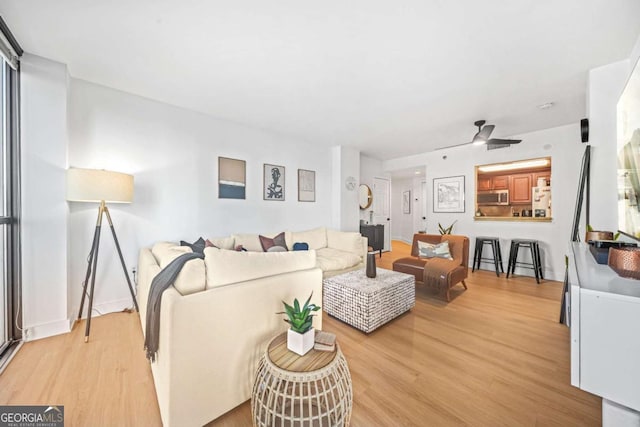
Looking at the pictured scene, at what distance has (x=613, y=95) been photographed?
84.4 inches

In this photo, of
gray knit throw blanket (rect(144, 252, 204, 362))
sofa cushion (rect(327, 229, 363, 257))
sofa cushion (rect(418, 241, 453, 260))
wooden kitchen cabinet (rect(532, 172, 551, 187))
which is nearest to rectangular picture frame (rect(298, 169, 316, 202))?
sofa cushion (rect(327, 229, 363, 257))

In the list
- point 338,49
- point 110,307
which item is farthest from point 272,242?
point 338,49

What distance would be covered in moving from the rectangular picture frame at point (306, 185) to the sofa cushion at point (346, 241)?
0.85 m

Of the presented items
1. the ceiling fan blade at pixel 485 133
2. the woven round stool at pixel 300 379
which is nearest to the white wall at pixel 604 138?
the ceiling fan blade at pixel 485 133

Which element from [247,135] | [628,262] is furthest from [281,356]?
[247,135]

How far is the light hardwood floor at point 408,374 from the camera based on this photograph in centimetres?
134

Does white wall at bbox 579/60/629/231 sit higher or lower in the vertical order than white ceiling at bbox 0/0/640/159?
lower

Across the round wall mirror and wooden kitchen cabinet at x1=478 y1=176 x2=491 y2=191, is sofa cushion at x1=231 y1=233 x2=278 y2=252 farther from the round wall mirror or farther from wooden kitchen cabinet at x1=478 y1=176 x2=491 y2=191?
wooden kitchen cabinet at x1=478 y1=176 x2=491 y2=191

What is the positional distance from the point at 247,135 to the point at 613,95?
4225mm

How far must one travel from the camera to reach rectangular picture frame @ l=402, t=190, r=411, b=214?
8281 millimetres

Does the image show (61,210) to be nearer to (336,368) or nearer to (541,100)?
(336,368)

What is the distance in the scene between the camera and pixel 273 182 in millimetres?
4145

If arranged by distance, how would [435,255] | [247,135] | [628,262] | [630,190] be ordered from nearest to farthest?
[628,262] → [630,190] → [435,255] → [247,135]

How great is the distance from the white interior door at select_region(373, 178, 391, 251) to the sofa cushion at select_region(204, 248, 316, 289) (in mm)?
5027
